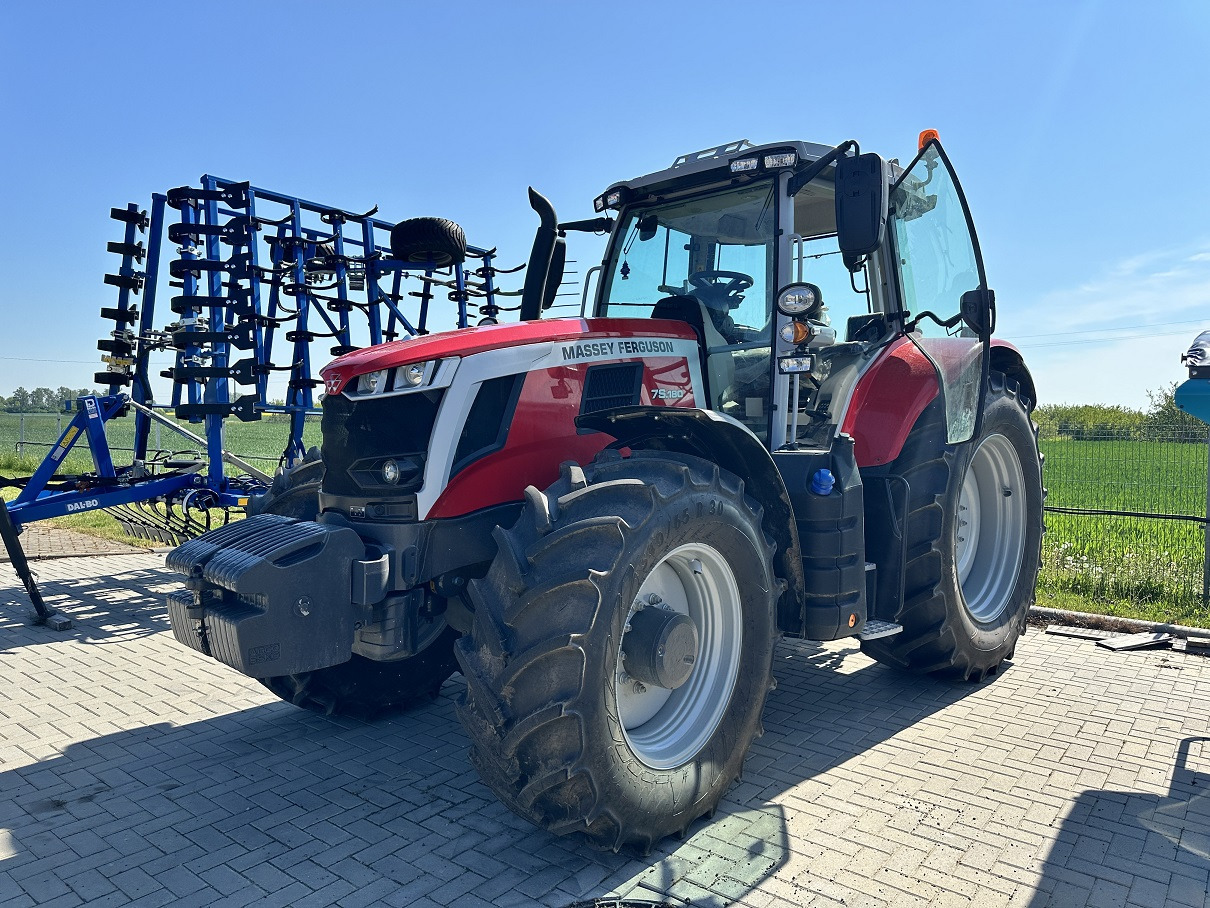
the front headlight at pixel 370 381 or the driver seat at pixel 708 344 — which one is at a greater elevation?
the driver seat at pixel 708 344

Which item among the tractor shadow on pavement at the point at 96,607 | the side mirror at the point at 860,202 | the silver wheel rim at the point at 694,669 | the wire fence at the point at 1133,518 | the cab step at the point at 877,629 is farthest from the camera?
the wire fence at the point at 1133,518

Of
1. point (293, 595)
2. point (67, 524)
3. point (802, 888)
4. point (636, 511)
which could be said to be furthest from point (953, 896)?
point (67, 524)

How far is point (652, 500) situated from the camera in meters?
2.98

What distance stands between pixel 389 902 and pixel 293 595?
0.99m

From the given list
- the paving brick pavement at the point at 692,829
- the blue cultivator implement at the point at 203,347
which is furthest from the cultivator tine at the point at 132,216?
the paving brick pavement at the point at 692,829

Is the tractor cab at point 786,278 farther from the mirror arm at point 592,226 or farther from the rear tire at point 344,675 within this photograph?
the rear tire at point 344,675

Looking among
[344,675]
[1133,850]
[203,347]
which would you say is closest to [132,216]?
[203,347]

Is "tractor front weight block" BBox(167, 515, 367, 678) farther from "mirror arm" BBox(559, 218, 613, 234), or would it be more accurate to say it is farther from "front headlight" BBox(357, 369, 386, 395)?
"mirror arm" BBox(559, 218, 613, 234)

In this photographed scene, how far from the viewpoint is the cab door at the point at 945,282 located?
4.54m

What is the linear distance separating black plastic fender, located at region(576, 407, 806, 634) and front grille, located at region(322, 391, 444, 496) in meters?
0.62

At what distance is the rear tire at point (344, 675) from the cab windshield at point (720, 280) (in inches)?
67.9

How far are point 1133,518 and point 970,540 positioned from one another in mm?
4827

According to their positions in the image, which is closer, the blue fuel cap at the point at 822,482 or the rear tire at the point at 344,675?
the blue fuel cap at the point at 822,482

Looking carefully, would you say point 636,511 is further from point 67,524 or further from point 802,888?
point 67,524
